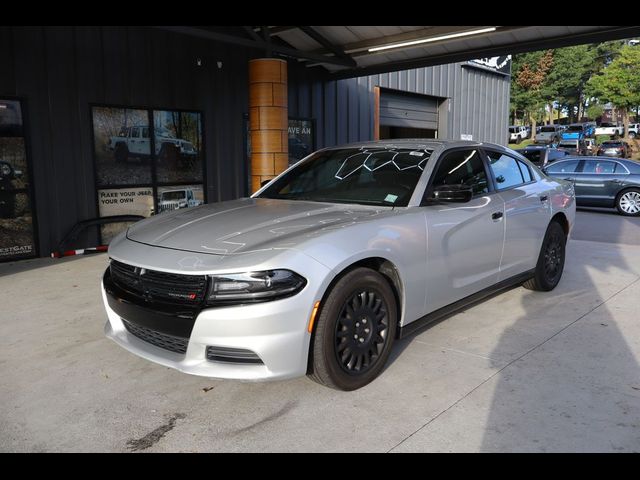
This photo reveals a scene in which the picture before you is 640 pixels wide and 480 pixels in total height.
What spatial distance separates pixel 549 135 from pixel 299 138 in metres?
39.1

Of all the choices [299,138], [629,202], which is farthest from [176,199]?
[629,202]

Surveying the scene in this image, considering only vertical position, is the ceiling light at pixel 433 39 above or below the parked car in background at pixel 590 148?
above

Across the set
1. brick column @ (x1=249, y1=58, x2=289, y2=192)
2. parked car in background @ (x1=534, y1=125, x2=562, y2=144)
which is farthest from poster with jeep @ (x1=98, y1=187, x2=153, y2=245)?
parked car in background @ (x1=534, y1=125, x2=562, y2=144)

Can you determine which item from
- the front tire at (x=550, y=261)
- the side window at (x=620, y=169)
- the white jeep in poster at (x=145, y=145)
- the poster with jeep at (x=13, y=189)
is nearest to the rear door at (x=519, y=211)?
the front tire at (x=550, y=261)

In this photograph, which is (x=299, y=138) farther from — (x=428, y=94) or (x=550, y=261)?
(x=550, y=261)

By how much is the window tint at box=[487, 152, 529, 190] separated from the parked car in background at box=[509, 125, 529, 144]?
46.8 m

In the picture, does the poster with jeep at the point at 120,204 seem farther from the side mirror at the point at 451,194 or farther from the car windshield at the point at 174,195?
the side mirror at the point at 451,194

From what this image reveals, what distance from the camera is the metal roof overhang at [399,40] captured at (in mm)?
7992

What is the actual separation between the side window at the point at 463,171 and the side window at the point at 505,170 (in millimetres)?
223

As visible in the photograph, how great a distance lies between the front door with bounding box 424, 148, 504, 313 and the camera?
396cm

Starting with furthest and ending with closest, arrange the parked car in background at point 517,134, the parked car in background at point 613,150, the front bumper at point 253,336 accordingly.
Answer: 1. the parked car in background at point 517,134
2. the parked car in background at point 613,150
3. the front bumper at point 253,336

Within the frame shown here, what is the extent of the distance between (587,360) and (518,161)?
229cm
